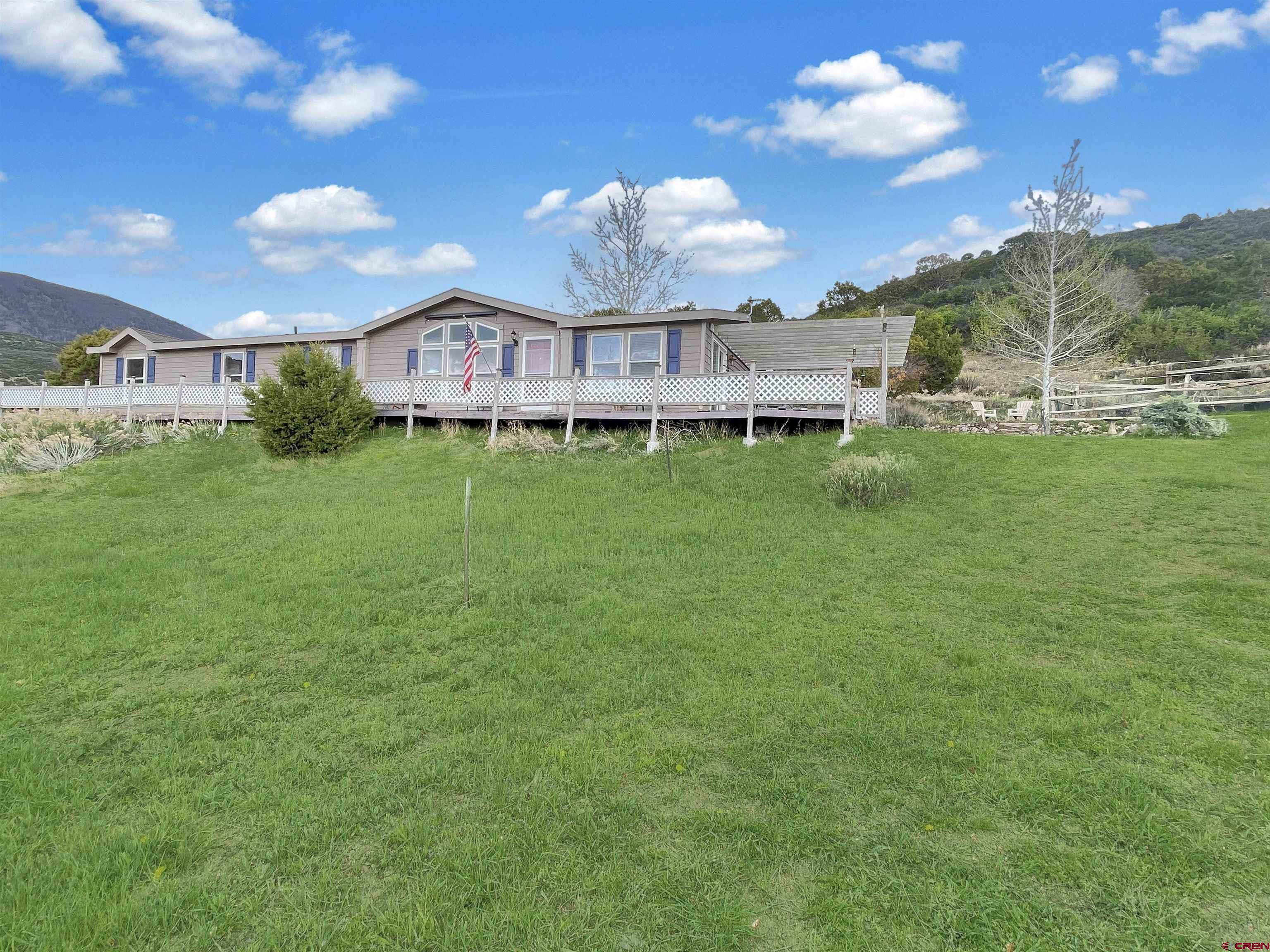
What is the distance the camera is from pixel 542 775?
4.45m

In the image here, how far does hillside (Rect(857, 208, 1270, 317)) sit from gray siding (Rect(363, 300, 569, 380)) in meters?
36.1

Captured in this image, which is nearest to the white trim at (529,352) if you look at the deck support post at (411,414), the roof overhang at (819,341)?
the deck support post at (411,414)

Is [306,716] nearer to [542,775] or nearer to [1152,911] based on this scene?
[542,775]

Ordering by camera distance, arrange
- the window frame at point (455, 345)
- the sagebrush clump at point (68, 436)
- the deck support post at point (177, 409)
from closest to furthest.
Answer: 1. the sagebrush clump at point (68, 436)
2. the window frame at point (455, 345)
3. the deck support post at point (177, 409)

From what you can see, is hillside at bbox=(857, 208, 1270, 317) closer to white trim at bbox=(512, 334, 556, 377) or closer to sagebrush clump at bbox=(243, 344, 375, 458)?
white trim at bbox=(512, 334, 556, 377)

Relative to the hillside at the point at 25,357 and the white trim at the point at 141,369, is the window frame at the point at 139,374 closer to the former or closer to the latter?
the white trim at the point at 141,369

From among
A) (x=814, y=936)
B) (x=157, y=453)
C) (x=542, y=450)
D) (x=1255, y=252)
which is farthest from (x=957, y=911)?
(x=1255, y=252)

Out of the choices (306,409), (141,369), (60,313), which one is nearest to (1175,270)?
(306,409)

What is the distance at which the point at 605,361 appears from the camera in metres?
18.6

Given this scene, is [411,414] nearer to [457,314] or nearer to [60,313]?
[457,314]

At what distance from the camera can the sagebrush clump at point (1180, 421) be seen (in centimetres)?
1446

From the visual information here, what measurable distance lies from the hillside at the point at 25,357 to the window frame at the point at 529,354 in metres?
41.7

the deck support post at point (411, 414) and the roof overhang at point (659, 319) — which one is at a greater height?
the roof overhang at point (659, 319)

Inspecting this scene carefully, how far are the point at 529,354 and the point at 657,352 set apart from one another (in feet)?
13.5
